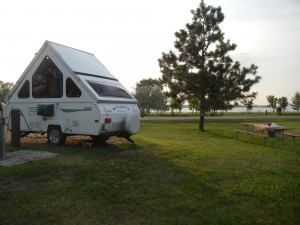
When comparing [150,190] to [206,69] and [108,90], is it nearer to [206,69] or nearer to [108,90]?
[108,90]

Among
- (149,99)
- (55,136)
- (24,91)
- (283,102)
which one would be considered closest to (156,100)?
(149,99)

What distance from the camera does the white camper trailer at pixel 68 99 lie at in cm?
975

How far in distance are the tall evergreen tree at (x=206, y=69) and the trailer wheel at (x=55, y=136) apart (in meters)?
10.1

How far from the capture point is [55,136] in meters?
10.7

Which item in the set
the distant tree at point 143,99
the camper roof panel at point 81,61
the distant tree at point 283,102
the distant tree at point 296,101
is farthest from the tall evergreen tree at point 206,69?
the distant tree at point 296,101

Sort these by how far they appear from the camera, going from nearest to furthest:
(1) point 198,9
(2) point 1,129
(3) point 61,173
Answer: (3) point 61,173, (2) point 1,129, (1) point 198,9

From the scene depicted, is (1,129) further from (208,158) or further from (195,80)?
(195,80)

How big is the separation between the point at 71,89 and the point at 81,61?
1636 millimetres

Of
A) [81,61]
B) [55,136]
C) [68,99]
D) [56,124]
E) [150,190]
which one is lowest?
[150,190]

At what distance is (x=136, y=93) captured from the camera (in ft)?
160

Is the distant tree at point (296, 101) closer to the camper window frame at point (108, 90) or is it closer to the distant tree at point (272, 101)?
the distant tree at point (272, 101)

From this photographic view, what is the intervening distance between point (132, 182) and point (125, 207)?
52.4 inches

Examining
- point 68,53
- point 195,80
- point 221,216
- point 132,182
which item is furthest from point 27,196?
point 195,80

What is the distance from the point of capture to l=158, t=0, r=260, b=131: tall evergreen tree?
18.6 metres
